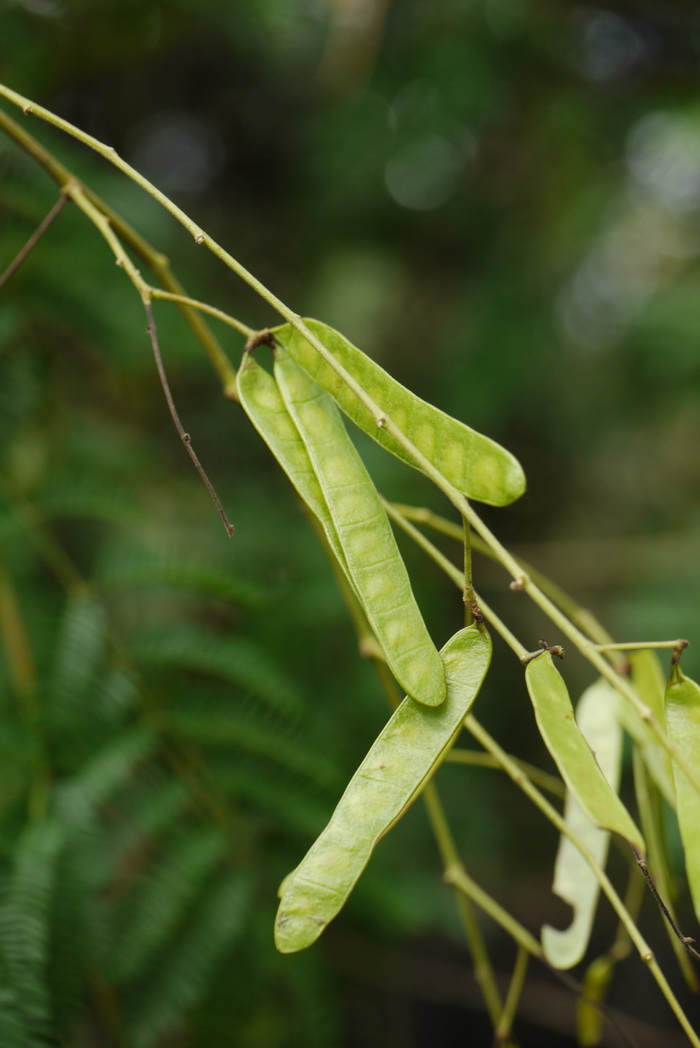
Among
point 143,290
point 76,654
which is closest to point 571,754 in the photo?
point 143,290

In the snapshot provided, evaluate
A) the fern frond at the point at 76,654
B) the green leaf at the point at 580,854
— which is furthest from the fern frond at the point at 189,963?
the green leaf at the point at 580,854

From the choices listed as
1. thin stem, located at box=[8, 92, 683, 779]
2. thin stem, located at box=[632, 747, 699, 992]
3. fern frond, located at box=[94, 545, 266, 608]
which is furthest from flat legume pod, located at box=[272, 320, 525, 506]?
fern frond, located at box=[94, 545, 266, 608]

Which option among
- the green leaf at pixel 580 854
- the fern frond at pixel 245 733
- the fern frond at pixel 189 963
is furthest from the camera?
the fern frond at pixel 245 733

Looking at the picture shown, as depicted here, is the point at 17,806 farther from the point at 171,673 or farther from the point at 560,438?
the point at 560,438

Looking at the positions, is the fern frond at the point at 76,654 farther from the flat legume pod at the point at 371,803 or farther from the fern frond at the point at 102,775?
the flat legume pod at the point at 371,803

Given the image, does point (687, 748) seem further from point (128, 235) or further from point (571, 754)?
point (128, 235)

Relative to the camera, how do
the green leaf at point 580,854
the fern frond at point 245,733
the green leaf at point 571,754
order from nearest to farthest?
the green leaf at point 571,754 → the green leaf at point 580,854 → the fern frond at point 245,733

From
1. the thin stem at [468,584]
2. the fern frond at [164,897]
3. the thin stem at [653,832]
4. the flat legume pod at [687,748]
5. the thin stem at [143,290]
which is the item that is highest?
the thin stem at [143,290]
